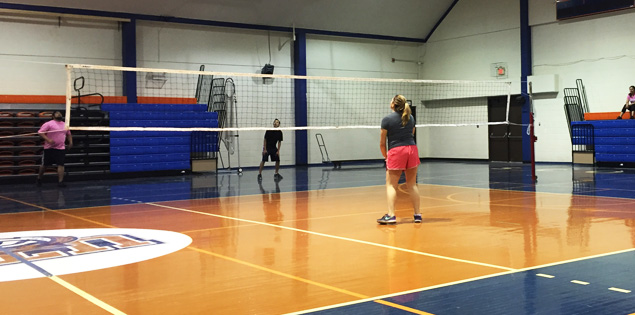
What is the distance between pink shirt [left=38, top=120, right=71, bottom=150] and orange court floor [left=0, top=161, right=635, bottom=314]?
3.90 meters

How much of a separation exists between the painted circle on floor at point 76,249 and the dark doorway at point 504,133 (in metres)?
19.5

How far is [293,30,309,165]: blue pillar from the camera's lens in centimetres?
2478

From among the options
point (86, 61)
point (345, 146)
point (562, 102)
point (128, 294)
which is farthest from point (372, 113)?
point (128, 294)

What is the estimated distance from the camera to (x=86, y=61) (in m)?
20.4

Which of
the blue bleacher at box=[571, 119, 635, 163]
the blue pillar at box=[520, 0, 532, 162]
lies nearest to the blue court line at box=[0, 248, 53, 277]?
the blue bleacher at box=[571, 119, 635, 163]

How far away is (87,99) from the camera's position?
19.5 metres

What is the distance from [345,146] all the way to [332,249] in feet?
65.7

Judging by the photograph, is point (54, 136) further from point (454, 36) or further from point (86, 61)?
point (454, 36)

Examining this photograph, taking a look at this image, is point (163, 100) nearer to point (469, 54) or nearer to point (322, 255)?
point (469, 54)

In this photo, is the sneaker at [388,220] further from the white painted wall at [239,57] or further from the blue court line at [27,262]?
the white painted wall at [239,57]

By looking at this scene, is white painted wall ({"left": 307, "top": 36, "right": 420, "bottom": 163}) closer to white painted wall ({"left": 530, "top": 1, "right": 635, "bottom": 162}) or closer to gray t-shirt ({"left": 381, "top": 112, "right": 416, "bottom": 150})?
white painted wall ({"left": 530, "top": 1, "right": 635, "bottom": 162})

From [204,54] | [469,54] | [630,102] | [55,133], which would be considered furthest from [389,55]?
[55,133]

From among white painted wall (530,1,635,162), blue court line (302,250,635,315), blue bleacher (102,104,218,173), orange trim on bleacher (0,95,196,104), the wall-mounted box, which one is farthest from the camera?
the wall-mounted box

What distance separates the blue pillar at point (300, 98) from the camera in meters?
24.8
